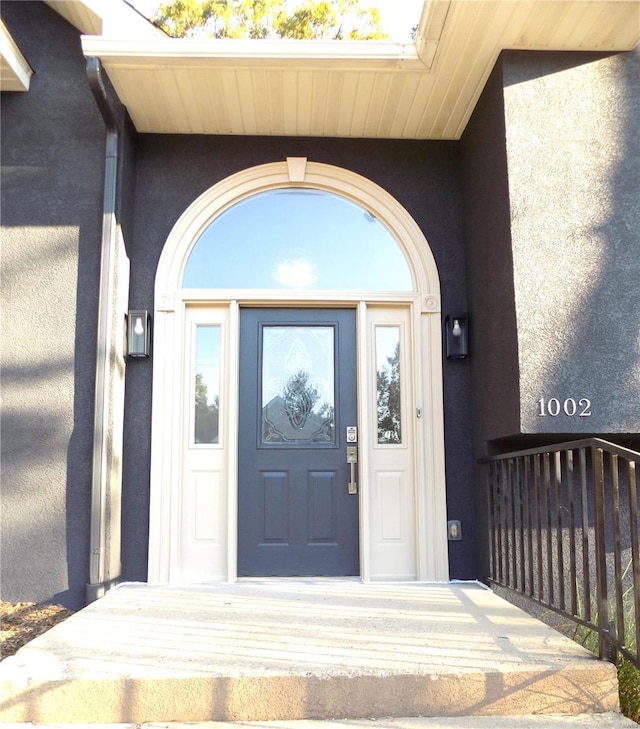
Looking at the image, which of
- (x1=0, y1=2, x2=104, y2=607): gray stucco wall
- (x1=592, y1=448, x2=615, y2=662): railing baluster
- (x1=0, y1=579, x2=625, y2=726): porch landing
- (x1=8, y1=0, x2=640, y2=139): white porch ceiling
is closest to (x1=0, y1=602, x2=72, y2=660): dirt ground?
(x1=0, y1=2, x2=104, y2=607): gray stucco wall

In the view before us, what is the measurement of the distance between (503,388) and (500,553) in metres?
0.95

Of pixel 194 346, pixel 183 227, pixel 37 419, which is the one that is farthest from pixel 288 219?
pixel 37 419

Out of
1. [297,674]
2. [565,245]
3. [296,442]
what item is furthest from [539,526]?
[296,442]

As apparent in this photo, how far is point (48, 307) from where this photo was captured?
4043 millimetres

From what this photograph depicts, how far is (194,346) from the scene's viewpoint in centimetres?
439

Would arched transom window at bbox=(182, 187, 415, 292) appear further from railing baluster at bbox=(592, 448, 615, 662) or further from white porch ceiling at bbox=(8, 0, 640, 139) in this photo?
railing baluster at bbox=(592, 448, 615, 662)

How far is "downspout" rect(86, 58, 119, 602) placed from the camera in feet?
A: 12.1

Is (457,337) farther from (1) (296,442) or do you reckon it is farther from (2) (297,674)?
(2) (297,674)

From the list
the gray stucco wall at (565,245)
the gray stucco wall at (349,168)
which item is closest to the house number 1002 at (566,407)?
the gray stucco wall at (565,245)

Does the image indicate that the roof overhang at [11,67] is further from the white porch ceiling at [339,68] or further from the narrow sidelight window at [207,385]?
the narrow sidelight window at [207,385]

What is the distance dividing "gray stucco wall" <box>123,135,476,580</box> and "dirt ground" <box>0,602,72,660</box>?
42.7 inches

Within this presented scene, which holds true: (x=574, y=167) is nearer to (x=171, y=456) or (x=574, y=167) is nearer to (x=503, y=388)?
(x=503, y=388)

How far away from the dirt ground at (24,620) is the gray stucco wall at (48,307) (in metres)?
0.07

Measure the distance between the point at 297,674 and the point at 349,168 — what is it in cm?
333
